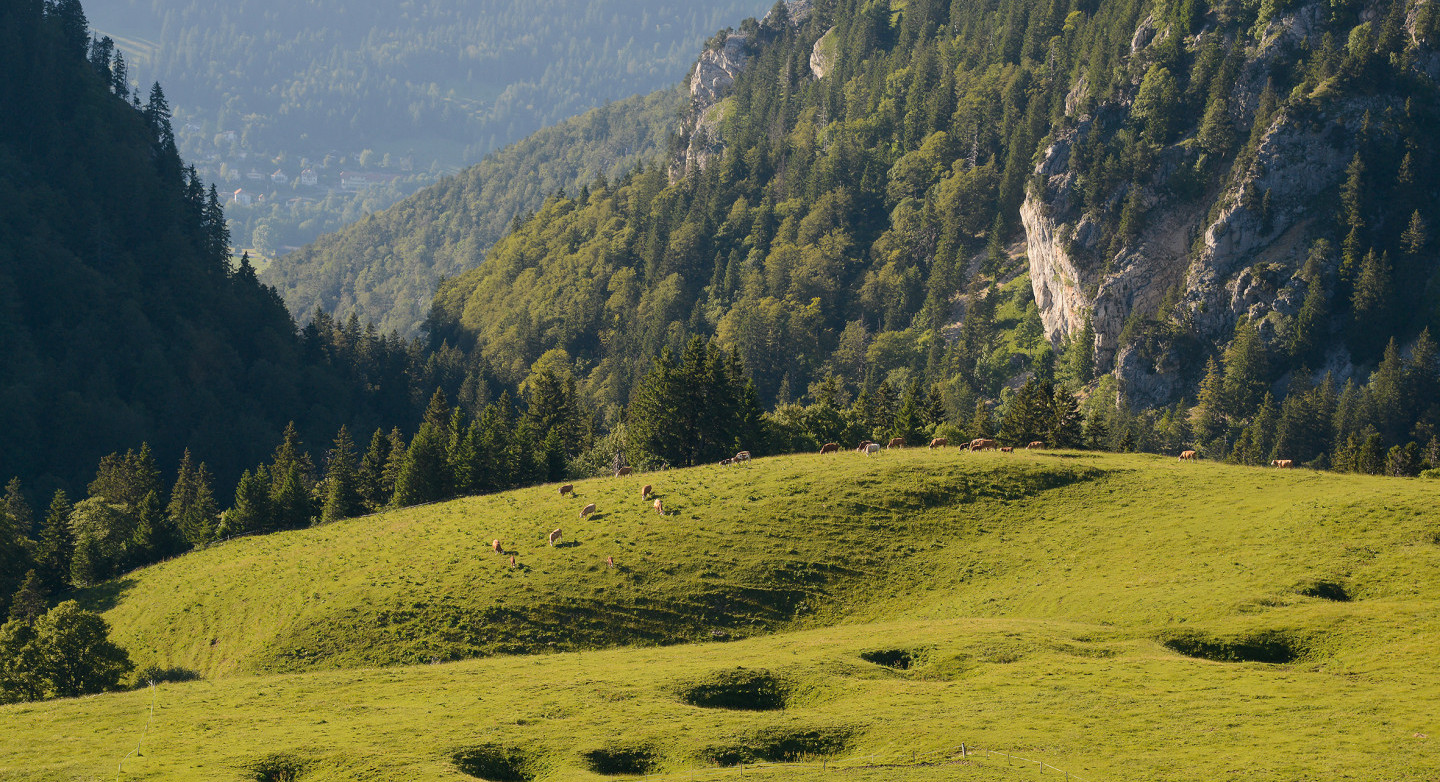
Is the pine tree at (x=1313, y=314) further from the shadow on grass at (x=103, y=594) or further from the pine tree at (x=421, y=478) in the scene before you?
the shadow on grass at (x=103, y=594)

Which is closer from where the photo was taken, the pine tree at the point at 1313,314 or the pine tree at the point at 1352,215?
the pine tree at the point at 1352,215

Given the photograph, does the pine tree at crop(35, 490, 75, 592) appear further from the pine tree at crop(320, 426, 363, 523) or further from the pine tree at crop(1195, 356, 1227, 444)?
the pine tree at crop(1195, 356, 1227, 444)

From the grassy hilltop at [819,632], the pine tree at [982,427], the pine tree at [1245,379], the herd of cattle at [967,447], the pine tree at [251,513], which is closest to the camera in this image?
the grassy hilltop at [819,632]

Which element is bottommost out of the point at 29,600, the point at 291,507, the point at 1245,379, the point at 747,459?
the point at 29,600

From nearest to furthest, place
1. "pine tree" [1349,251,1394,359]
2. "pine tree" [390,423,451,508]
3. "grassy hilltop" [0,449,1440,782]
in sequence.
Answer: "grassy hilltop" [0,449,1440,782], "pine tree" [390,423,451,508], "pine tree" [1349,251,1394,359]

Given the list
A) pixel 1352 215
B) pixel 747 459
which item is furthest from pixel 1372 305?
pixel 747 459

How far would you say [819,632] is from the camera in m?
59.8

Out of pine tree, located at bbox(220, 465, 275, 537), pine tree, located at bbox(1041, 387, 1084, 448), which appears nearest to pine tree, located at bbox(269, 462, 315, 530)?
pine tree, located at bbox(220, 465, 275, 537)

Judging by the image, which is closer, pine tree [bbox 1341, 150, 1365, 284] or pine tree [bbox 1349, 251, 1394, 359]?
pine tree [bbox 1349, 251, 1394, 359]

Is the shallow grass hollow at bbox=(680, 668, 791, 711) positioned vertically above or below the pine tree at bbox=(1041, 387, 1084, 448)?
below

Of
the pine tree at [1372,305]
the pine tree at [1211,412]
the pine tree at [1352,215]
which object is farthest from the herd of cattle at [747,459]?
the pine tree at [1352,215]

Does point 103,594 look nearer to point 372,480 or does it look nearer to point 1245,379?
point 372,480

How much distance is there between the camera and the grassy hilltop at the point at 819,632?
136 ft

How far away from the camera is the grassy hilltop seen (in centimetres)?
4138
